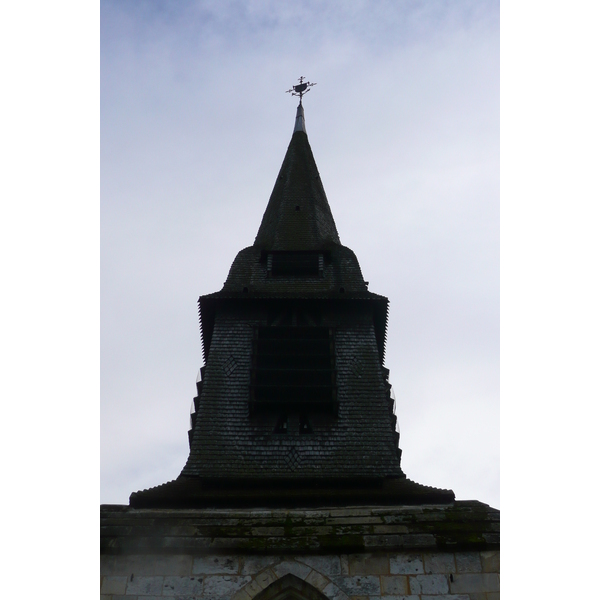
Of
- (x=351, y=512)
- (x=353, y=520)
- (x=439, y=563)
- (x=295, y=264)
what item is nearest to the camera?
(x=439, y=563)

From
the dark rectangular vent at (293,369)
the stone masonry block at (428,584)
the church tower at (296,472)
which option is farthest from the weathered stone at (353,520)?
the dark rectangular vent at (293,369)

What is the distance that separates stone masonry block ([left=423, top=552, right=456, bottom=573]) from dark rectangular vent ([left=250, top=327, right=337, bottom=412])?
489 cm

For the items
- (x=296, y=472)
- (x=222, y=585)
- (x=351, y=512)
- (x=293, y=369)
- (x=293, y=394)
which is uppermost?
(x=293, y=369)

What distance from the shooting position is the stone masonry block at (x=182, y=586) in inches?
300

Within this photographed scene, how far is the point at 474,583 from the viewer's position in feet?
25.4

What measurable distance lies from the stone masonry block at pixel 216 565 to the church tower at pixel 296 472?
12 mm

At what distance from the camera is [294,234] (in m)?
17.4

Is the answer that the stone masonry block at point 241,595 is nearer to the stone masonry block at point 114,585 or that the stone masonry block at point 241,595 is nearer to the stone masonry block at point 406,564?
the stone masonry block at point 114,585

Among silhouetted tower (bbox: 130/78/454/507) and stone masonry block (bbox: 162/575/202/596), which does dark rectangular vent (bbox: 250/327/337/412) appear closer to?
silhouetted tower (bbox: 130/78/454/507)

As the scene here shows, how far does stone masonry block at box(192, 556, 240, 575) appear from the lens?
25.6ft

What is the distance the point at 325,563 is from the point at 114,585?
2211mm

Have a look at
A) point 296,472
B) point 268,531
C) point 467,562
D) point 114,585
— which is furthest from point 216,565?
point 296,472

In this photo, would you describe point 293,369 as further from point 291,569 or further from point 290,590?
point 290,590

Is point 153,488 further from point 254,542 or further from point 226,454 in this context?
point 254,542
